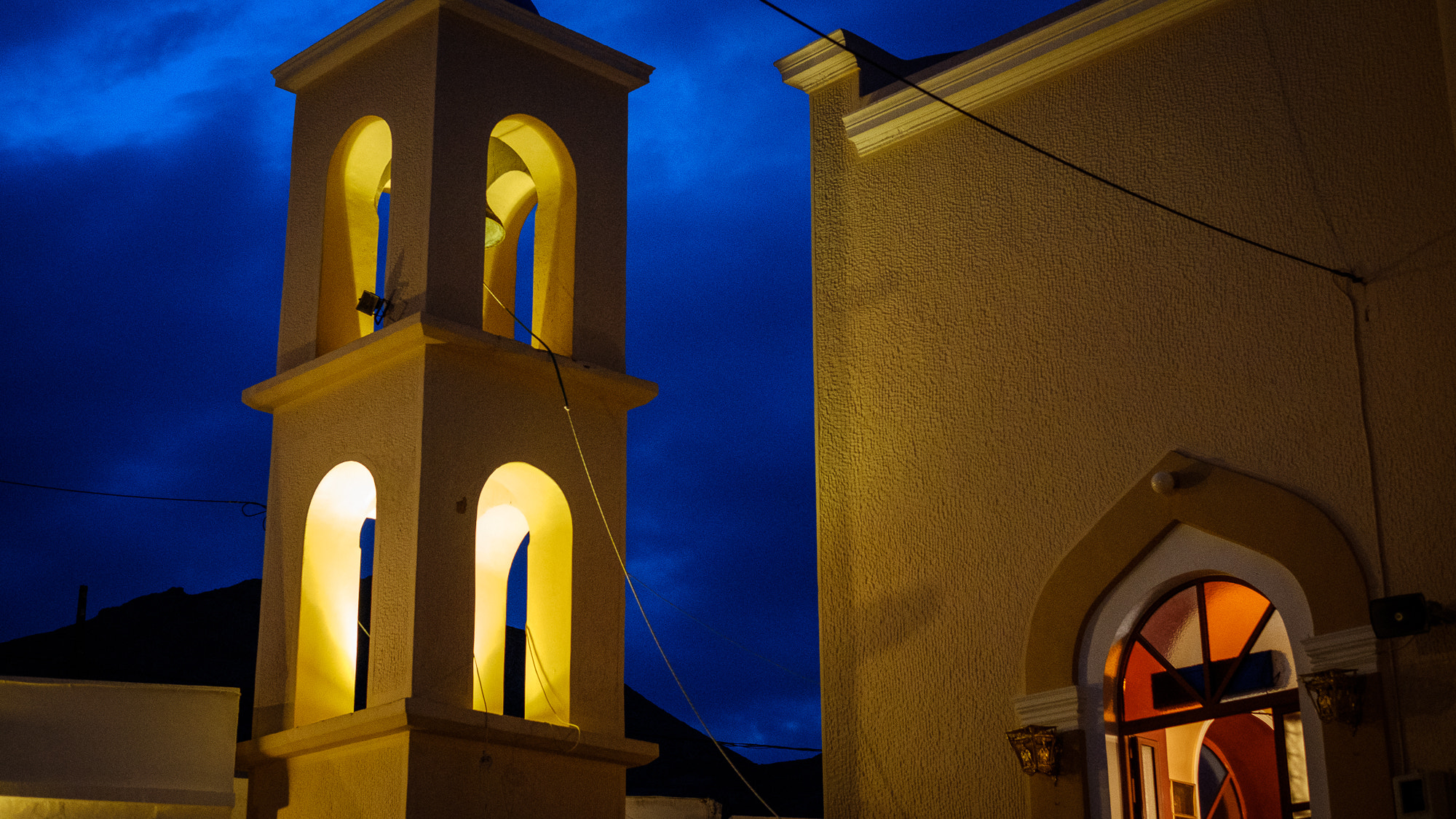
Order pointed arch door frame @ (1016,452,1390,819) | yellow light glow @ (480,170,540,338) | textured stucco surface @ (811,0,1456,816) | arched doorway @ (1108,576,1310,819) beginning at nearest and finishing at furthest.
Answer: pointed arch door frame @ (1016,452,1390,819), textured stucco surface @ (811,0,1456,816), arched doorway @ (1108,576,1310,819), yellow light glow @ (480,170,540,338)

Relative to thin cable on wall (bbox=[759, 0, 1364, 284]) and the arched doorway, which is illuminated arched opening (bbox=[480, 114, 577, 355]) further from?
the arched doorway

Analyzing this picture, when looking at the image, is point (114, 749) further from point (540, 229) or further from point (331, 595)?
point (540, 229)

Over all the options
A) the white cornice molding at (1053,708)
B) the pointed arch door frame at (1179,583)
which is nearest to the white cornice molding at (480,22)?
the pointed arch door frame at (1179,583)

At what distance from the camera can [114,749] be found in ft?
42.7

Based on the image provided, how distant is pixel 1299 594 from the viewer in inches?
358

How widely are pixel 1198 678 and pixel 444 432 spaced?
6264mm

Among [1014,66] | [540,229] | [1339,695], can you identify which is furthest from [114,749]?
[1339,695]

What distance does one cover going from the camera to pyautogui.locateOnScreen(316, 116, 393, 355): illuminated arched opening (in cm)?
1460

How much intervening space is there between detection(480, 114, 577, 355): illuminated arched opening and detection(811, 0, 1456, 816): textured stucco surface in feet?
10.4

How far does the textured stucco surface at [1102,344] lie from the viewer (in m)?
9.09

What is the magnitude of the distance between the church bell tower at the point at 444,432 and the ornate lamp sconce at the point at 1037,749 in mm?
4459

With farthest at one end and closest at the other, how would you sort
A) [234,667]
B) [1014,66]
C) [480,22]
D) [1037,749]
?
[234,667], [480,22], [1014,66], [1037,749]

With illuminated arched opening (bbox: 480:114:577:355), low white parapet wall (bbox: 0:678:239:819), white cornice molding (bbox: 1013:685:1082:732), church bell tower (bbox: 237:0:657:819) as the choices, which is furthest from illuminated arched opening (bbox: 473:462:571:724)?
white cornice molding (bbox: 1013:685:1082:732)

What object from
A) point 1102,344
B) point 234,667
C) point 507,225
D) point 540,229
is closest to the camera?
point 1102,344
